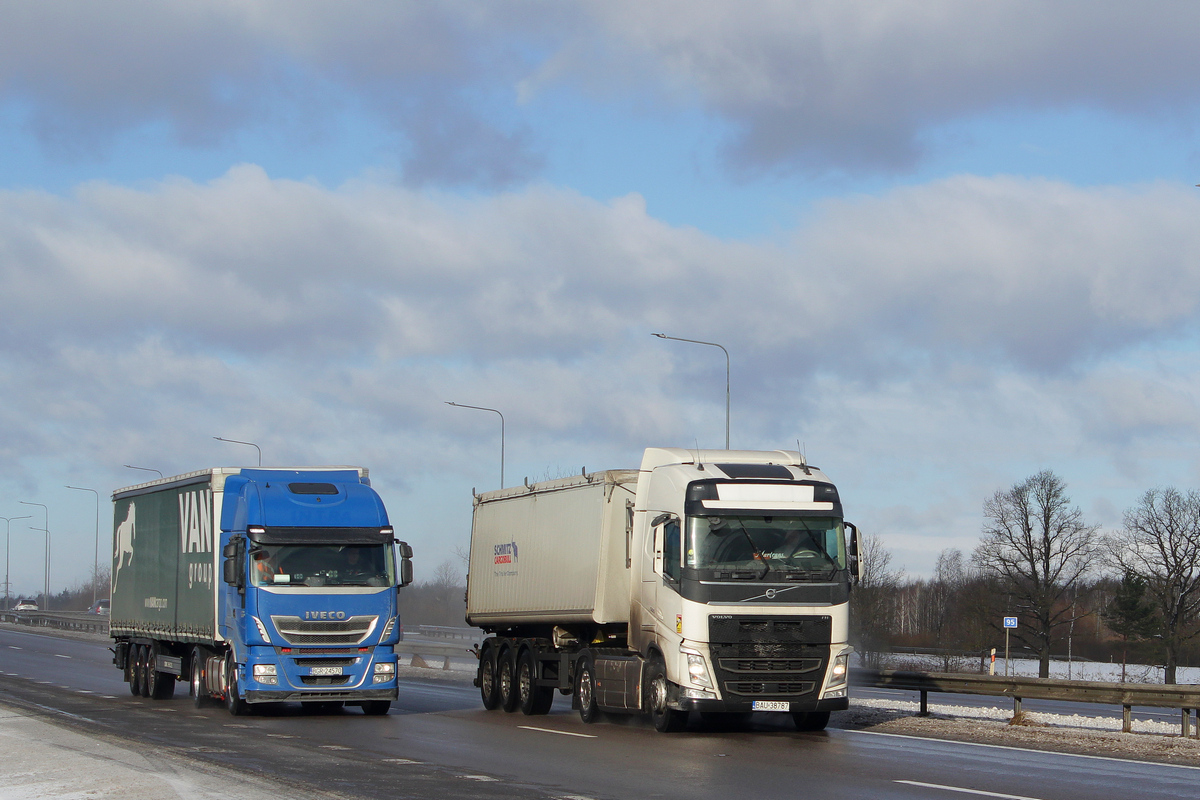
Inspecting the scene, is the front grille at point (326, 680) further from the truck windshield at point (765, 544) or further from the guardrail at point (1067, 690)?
the guardrail at point (1067, 690)

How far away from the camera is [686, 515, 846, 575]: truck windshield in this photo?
58.7 ft

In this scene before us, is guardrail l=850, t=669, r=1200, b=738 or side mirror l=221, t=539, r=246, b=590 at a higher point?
side mirror l=221, t=539, r=246, b=590

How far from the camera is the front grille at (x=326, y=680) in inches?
825

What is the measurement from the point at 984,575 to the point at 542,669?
6542 centimetres

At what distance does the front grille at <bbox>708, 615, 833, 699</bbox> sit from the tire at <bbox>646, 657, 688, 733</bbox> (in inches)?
36.9

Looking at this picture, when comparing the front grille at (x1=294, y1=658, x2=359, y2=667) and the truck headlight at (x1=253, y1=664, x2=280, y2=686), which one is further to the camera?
the front grille at (x1=294, y1=658, x2=359, y2=667)

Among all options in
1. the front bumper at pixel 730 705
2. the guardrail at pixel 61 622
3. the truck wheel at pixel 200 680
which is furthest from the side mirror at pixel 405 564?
the guardrail at pixel 61 622

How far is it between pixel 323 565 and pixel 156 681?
23.5ft

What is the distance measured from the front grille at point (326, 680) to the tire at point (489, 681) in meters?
3.66

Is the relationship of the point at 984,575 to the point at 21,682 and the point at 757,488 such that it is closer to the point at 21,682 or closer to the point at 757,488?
the point at 21,682

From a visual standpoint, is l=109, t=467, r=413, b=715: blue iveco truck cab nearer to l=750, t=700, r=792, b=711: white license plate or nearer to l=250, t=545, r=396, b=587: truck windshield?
l=250, t=545, r=396, b=587: truck windshield

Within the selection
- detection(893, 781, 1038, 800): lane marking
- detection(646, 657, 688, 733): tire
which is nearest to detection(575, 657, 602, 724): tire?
detection(646, 657, 688, 733): tire

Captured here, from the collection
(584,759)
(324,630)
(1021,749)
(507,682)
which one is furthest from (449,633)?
(584,759)

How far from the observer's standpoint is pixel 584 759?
49.4 feet
